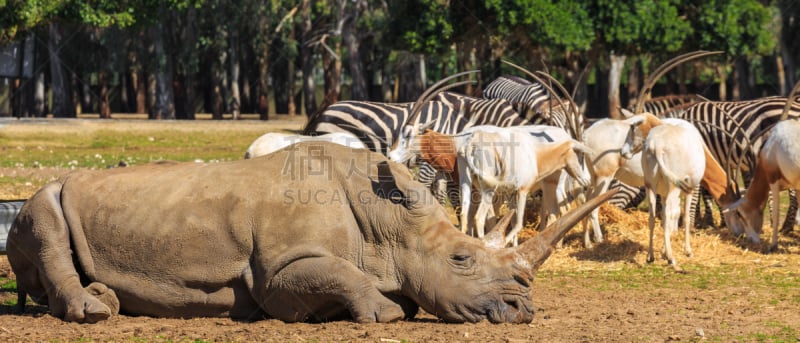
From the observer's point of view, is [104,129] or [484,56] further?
[484,56]

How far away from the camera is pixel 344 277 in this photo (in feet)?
25.1

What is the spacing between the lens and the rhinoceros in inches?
302

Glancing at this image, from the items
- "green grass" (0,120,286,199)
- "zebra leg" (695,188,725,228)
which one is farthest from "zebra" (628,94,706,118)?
"green grass" (0,120,286,199)

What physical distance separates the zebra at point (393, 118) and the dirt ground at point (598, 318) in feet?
14.6

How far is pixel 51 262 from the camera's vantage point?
7.98 m

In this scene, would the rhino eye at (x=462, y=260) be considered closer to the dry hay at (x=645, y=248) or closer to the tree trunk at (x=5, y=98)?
the dry hay at (x=645, y=248)

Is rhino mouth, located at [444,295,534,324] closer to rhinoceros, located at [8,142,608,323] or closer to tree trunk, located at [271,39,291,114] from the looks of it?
rhinoceros, located at [8,142,608,323]

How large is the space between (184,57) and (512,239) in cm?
3778

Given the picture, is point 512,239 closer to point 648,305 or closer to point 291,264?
point 648,305

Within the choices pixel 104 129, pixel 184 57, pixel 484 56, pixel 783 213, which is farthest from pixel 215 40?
pixel 783 213

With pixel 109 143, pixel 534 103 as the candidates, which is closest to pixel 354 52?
pixel 109 143

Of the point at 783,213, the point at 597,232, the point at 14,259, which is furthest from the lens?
the point at 783,213

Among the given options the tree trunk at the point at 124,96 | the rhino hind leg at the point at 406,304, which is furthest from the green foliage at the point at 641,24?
the tree trunk at the point at 124,96

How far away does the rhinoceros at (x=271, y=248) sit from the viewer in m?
7.66
